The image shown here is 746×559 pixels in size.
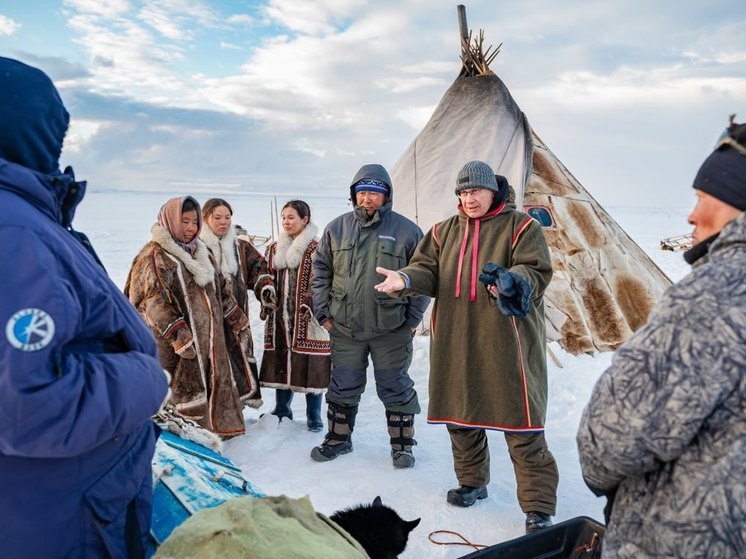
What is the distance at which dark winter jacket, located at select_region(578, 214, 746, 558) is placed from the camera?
117 centimetres

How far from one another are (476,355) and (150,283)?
1.91 m

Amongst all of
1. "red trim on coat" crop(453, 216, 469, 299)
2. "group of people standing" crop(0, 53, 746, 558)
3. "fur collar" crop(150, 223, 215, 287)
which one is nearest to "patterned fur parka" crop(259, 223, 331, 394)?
"fur collar" crop(150, 223, 215, 287)

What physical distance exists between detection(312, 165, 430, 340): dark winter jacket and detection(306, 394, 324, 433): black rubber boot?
70 centimetres

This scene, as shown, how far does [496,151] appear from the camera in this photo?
6047 mm

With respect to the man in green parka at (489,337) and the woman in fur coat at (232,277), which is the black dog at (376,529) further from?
the woman in fur coat at (232,277)

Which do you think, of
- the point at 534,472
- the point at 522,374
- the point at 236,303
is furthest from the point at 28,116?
the point at 236,303

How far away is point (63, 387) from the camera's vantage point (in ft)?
3.67

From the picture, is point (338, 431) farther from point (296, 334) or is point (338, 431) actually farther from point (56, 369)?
point (56, 369)

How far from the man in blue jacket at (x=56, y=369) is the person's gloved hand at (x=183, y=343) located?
2.18 metres

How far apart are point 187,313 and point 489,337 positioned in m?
1.81

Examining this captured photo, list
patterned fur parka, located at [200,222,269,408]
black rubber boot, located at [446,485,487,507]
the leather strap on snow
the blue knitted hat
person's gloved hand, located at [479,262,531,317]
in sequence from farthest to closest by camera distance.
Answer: patterned fur parka, located at [200,222,269,408], black rubber boot, located at [446,485,487,507], the leather strap on snow, person's gloved hand, located at [479,262,531,317], the blue knitted hat

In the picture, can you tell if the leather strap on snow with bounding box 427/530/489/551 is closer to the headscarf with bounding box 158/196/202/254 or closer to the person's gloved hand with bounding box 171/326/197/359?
the person's gloved hand with bounding box 171/326/197/359

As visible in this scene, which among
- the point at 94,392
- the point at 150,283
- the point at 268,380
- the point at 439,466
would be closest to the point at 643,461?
the point at 94,392

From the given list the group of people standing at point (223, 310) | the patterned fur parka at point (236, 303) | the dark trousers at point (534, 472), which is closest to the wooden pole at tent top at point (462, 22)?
the group of people standing at point (223, 310)
